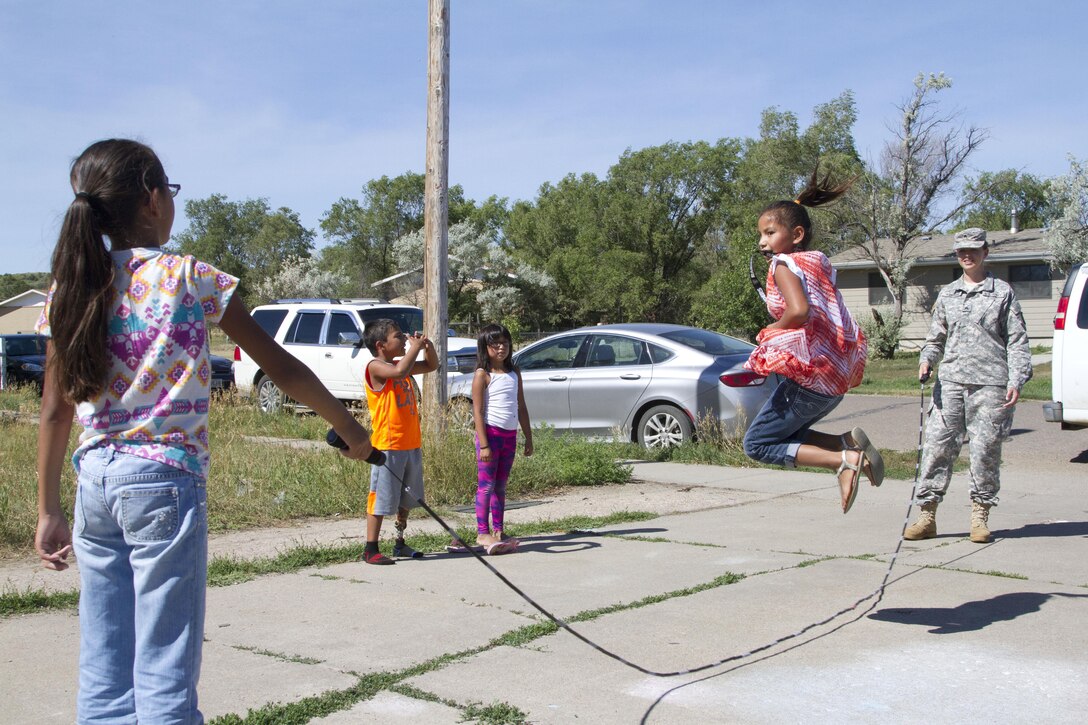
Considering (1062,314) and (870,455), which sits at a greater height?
(1062,314)

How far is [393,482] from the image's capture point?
6.38m

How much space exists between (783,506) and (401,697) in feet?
16.9

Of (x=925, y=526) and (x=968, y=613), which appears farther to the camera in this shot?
(x=925, y=526)

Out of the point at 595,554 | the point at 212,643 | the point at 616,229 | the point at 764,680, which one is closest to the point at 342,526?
the point at 595,554

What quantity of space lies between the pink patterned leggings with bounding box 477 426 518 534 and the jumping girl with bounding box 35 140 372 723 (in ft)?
13.1

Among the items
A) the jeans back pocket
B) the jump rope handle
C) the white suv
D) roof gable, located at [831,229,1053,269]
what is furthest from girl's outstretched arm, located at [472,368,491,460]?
roof gable, located at [831,229,1053,269]

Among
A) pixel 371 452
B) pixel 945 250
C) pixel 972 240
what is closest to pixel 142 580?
pixel 371 452

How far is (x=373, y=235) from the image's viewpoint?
74500 mm

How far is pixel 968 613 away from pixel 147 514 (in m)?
3.93

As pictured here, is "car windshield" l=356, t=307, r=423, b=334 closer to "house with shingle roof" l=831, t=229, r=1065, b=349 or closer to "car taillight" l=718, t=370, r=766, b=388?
"car taillight" l=718, t=370, r=766, b=388

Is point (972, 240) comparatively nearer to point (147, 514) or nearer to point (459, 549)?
point (459, 549)

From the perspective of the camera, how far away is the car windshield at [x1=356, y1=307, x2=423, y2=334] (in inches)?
639

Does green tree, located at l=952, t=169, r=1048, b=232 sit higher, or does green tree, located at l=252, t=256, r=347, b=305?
green tree, located at l=952, t=169, r=1048, b=232

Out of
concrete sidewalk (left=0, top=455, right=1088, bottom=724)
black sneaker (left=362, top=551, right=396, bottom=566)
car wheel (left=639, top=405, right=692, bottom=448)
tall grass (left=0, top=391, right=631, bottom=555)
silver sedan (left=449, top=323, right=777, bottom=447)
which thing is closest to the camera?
concrete sidewalk (left=0, top=455, right=1088, bottom=724)
